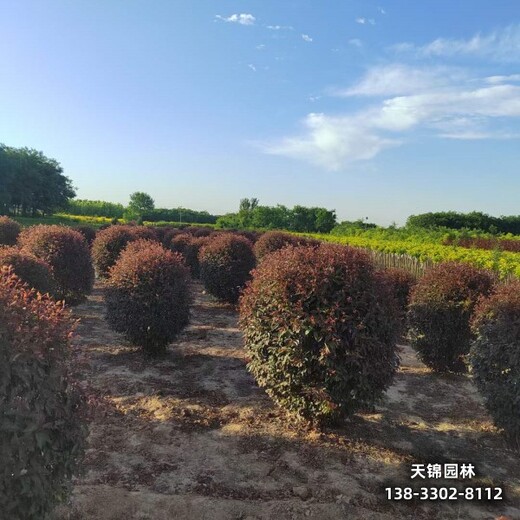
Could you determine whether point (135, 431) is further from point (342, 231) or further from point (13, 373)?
point (342, 231)

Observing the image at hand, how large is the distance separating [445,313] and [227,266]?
6244mm

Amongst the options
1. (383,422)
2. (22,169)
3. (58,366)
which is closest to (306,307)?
(383,422)

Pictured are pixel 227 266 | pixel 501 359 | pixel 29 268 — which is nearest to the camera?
pixel 501 359

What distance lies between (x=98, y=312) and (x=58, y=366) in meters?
9.15

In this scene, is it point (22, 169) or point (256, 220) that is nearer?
point (22, 169)

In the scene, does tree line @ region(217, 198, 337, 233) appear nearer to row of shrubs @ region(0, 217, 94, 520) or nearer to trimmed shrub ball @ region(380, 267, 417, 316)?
trimmed shrub ball @ region(380, 267, 417, 316)

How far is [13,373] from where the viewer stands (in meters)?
2.31

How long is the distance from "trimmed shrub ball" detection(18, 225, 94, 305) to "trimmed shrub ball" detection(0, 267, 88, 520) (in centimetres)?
834

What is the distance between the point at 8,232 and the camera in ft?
50.4

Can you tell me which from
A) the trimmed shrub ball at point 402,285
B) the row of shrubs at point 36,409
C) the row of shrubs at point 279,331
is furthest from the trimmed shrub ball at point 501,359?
the row of shrubs at point 36,409

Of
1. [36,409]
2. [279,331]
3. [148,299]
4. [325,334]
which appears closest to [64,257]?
[148,299]

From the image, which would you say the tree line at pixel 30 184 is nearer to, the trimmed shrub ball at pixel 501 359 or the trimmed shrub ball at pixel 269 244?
the trimmed shrub ball at pixel 269 244

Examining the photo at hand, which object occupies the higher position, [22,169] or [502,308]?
[22,169]

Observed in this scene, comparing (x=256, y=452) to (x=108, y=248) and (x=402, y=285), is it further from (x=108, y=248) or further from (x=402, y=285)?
(x=108, y=248)
